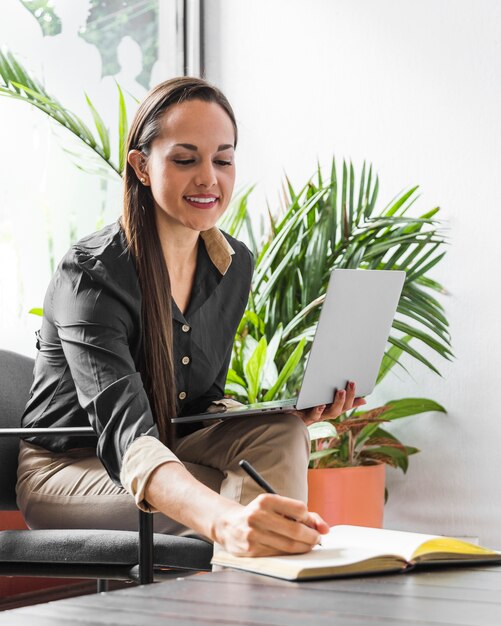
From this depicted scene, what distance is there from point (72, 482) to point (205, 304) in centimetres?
44

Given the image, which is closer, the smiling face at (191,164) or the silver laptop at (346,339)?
the silver laptop at (346,339)

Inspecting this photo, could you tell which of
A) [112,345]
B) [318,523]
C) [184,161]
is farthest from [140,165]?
[318,523]

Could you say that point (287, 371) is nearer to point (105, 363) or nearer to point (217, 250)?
point (217, 250)

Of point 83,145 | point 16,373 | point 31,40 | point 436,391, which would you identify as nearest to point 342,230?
point 436,391

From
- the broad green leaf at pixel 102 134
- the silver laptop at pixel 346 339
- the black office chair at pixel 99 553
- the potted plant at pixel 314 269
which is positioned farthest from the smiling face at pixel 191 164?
the broad green leaf at pixel 102 134

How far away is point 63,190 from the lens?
3.16m

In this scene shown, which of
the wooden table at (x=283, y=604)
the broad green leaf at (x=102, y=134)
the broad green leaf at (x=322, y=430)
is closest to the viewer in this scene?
the wooden table at (x=283, y=604)

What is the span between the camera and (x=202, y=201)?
1683mm

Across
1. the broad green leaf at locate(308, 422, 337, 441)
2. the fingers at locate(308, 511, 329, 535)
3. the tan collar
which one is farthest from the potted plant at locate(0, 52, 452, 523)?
the fingers at locate(308, 511, 329, 535)

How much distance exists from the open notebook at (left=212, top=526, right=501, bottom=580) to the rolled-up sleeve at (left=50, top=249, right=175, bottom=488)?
0.29 m

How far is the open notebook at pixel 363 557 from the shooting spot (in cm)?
98

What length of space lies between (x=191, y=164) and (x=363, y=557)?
0.88 metres

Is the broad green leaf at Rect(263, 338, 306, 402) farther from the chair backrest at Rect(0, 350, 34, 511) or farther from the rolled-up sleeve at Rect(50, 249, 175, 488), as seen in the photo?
the rolled-up sleeve at Rect(50, 249, 175, 488)

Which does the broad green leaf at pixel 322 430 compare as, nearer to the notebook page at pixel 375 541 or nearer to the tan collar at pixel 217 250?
the tan collar at pixel 217 250
